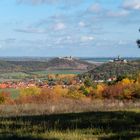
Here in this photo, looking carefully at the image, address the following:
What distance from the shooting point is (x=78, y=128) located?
37.4 feet

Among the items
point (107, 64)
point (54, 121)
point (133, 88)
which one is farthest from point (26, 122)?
point (107, 64)

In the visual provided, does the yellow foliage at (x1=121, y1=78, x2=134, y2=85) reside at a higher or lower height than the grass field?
lower

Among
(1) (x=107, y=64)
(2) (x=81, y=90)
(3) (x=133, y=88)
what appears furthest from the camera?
(1) (x=107, y=64)

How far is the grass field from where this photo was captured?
9828 mm

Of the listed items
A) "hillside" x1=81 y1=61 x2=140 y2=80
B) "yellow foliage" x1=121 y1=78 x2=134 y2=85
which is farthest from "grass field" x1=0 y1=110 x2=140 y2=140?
"hillside" x1=81 y1=61 x2=140 y2=80

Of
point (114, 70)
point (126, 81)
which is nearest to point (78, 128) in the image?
point (126, 81)

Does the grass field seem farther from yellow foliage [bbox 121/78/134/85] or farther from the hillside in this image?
the hillside

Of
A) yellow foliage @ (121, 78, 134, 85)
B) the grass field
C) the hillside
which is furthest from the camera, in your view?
the hillside

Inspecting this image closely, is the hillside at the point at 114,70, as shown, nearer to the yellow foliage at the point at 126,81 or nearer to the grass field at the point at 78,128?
the yellow foliage at the point at 126,81

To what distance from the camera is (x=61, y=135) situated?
32.4 feet

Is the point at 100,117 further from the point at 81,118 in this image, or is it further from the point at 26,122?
the point at 26,122

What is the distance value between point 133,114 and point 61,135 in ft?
16.2

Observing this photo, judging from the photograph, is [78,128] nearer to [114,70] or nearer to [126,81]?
[126,81]

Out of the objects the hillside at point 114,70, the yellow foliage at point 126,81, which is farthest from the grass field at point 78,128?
the hillside at point 114,70
